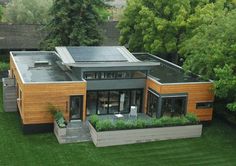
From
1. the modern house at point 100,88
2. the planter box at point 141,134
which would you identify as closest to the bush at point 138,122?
the planter box at point 141,134

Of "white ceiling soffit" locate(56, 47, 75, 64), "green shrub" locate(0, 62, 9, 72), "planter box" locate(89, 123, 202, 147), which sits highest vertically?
"white ceiling soffit" locate(56, 47, 75, 64)

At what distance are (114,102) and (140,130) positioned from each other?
4.80 m

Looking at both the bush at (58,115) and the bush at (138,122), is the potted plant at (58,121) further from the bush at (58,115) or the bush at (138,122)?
the bush at (138,122)

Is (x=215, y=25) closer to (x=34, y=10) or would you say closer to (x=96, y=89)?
(x=96, y=89)

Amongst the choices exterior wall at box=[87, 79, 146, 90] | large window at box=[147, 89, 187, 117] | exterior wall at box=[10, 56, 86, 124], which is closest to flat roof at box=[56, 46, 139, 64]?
exterior wall at box=[87, 79, 146, 90]

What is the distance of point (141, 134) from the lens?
31.0 meters

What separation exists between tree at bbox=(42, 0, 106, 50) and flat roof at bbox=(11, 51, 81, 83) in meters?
2.19

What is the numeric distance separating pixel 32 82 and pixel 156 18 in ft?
45.7

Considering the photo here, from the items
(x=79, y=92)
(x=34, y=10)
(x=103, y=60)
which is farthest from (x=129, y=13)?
(x=34, y=10)

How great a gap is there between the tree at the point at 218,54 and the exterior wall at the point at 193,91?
1.01m

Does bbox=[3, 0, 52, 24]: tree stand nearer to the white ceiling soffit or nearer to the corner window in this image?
the white ceiling soffit

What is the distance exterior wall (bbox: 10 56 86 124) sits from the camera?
31.0 metres

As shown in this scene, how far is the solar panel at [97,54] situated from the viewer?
35.1m

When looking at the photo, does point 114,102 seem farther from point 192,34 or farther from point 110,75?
point 192,34
